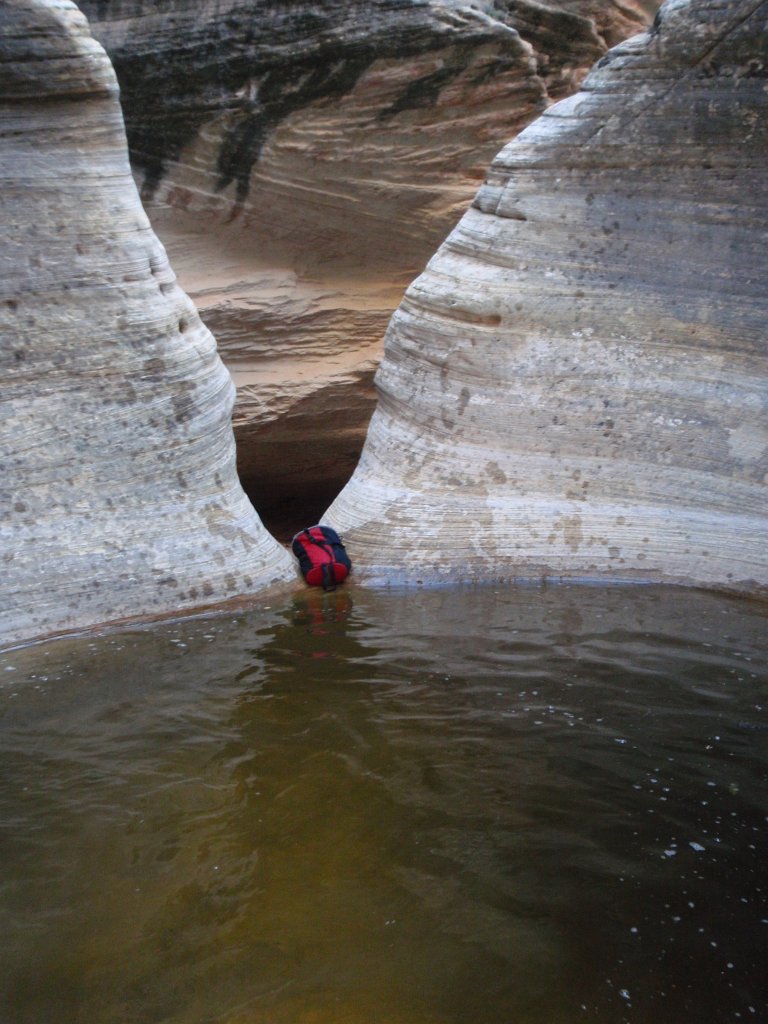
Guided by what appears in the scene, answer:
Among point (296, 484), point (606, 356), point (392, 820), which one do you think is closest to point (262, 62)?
point (296, 484)

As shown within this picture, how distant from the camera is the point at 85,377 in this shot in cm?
585

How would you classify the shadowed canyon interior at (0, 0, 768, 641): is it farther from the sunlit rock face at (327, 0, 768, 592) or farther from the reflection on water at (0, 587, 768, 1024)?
the reflection on water at (0, 587, 768, 1024)

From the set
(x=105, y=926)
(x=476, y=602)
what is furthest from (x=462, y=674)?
(x=105, y=926)

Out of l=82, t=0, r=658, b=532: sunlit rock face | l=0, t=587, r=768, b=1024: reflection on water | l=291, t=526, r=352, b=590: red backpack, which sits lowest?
l=291, t=526, r=352, b=590: red backpack

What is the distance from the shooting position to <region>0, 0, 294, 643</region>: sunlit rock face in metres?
5.54

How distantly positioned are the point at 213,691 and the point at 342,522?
1.93 metres

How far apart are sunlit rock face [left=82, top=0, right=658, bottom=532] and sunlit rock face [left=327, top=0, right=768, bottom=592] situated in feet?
5.08

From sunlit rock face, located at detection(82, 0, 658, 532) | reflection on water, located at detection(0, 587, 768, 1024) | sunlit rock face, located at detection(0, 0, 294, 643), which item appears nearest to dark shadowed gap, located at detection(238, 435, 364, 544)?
sunlit rock face, located at detection(82, 0, 658, 532)

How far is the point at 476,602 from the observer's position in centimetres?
616

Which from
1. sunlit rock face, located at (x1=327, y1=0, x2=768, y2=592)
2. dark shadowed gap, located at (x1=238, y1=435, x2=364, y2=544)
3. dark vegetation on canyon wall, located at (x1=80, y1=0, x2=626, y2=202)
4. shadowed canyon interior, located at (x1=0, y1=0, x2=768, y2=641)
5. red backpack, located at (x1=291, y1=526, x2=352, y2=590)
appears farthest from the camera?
dark shadowed gap, located at (x1=238, y1=435, x2=364, y2=544)

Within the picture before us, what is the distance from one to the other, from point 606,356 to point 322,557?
1.96 m

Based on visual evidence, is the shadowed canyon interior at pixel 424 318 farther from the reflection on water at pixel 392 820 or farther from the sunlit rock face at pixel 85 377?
the reflection on water at pixel 392 820

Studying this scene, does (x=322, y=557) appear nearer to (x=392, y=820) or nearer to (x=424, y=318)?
(x=424, y=318)

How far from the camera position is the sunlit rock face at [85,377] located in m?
5.54
